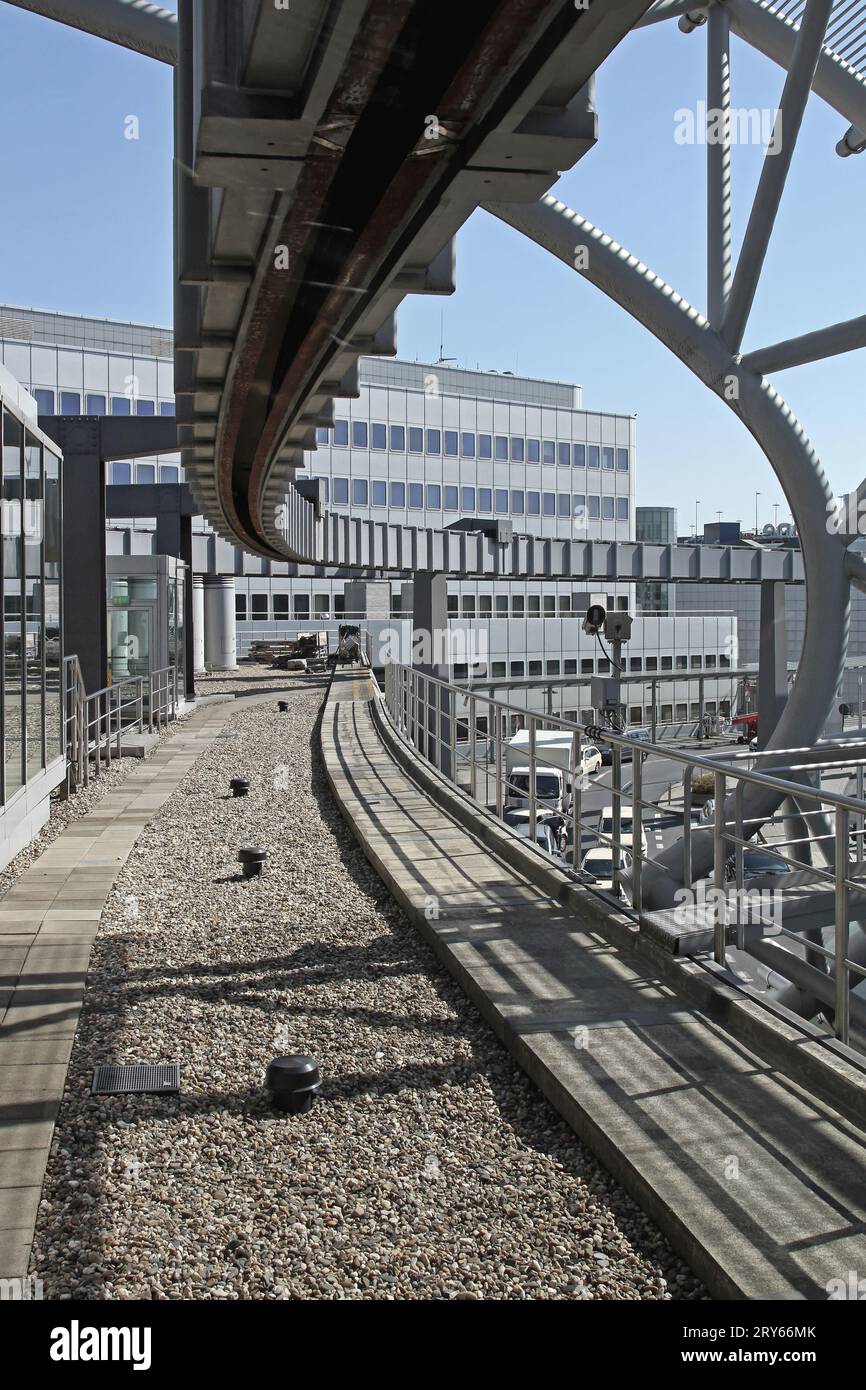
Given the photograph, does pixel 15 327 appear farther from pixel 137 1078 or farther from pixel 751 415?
pixel 137 1078

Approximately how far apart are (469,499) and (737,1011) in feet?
178

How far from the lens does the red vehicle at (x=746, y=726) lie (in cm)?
3532

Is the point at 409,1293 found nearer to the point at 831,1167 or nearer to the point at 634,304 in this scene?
the point at 831,1167

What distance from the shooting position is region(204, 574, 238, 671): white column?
42.6 metres

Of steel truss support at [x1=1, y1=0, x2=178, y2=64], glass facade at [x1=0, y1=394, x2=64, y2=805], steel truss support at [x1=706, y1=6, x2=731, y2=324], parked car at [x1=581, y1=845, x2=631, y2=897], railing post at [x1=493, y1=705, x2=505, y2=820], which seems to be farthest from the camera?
parked car at [x1=581, y1=845, x2=631, y2=897]

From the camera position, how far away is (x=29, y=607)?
11.1m

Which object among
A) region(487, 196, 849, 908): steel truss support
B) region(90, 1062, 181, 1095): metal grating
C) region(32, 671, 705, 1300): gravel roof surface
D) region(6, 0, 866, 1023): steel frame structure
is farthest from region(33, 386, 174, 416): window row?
region(90, 1062, 181, 1095): metal grating

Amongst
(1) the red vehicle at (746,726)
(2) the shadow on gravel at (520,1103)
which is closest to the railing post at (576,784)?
(2) the shadow on gravel at (520,1103)

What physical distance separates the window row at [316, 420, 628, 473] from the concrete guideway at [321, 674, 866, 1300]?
45.9m

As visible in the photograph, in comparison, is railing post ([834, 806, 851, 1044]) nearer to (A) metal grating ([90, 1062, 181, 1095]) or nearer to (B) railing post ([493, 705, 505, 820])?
(A) metal grating ([90, 1062, 181, 1095])

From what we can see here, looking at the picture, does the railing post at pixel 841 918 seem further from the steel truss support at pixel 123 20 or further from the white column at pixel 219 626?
the white column at pixel 219 626

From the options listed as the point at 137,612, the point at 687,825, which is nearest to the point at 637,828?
the point at 687,825

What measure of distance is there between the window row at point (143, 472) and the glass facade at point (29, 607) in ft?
118

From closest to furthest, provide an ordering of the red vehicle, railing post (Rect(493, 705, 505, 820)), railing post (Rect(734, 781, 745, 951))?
railing post (Rect(734, 781, 745, 951)) → railing post (Rect(493, 705, 505, 820)) → the red vehicle
